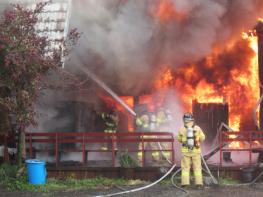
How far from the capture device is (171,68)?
47.1 feet

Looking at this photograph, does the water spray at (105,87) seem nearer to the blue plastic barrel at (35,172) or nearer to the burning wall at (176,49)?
the burning wall at (176,49)

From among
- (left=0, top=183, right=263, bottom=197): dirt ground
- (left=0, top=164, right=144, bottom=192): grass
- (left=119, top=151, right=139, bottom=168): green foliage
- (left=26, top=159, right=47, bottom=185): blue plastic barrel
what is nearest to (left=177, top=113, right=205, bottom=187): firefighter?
(left=0, top=183, right=263, bottom=197): dirt ground

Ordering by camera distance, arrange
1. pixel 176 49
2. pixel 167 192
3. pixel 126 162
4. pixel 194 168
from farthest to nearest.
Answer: pixel 176 49, pixel 126 162, pixel 194 168, pixel 167 192

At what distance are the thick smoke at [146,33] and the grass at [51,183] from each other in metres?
4.27

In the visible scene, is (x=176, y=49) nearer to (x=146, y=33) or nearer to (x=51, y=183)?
(x=146, y=33)

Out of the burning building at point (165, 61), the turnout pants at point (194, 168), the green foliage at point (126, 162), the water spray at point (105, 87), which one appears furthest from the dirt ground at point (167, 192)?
the water spray at point (105, 87)

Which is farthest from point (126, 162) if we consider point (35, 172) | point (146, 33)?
point (146, 33)

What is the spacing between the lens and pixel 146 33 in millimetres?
12711

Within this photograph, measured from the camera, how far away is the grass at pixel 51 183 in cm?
883

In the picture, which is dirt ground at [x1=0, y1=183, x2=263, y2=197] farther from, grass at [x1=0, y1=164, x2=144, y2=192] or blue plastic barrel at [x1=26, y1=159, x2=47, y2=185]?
blue plastic barrel at [x1=26, y1=159, x2=47, y2=185]

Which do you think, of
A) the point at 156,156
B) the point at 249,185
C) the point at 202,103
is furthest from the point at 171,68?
the point at 249,185

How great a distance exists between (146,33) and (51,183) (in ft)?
18.4

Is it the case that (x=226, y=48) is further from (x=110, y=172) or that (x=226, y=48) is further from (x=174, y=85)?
(x=110, y=172)

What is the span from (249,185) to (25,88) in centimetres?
524
